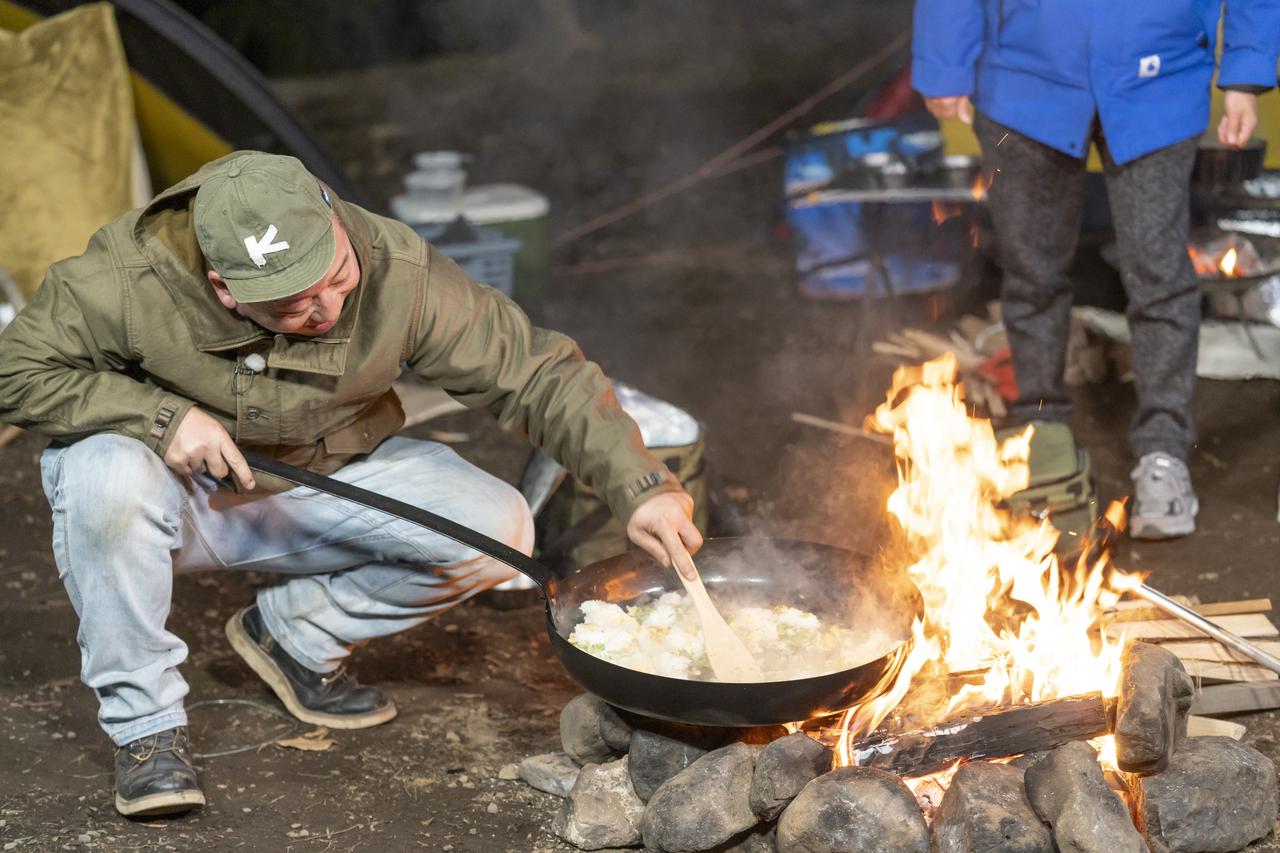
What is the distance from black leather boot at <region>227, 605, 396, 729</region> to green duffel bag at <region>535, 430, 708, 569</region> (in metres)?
0.73

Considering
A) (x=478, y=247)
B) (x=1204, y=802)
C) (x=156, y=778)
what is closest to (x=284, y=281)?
(x=156, y=778)

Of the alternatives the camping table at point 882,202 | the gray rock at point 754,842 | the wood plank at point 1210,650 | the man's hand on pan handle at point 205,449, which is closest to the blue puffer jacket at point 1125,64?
the wood plank at point 1210,650

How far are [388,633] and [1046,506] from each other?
200 cm

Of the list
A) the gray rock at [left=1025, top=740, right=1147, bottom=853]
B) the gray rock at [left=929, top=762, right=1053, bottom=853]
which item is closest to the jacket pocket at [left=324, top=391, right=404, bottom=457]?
the gray rock at [left=929, top=762, right=1053, bottom=853]

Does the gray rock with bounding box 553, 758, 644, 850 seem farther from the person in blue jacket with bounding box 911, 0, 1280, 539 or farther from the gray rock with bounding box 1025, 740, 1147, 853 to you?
the person in blue jacket with bounding box 911, 0, 1280, 539

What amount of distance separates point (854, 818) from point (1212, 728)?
1103mm

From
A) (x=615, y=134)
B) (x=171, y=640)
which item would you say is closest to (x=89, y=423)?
(x=171, y=640)

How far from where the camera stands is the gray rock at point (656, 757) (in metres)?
3.03

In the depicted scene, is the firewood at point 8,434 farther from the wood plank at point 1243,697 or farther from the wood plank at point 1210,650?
the wood plank at point 1243,697

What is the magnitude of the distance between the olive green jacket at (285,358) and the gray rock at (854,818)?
0.76 m

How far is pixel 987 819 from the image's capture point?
2654mm

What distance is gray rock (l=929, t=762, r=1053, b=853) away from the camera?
2.63 metres

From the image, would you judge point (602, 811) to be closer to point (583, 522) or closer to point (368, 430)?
point (368, 430)

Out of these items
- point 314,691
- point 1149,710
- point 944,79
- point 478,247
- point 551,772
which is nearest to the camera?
point 1149,710
